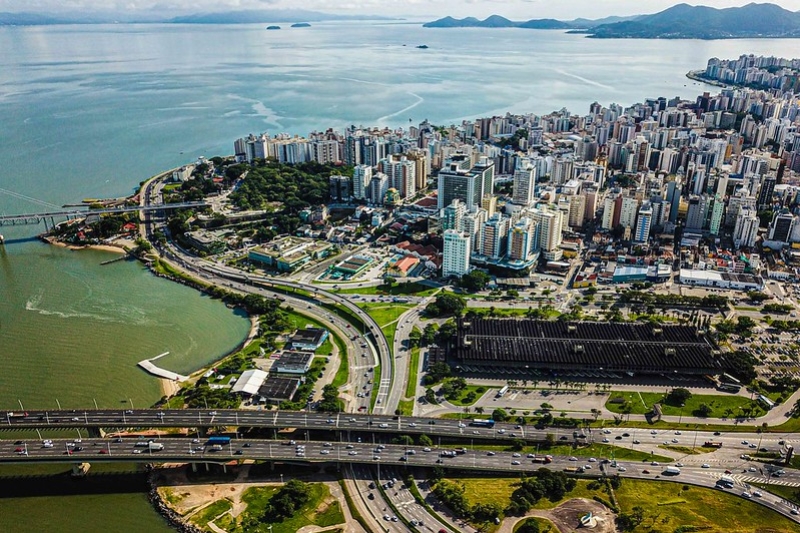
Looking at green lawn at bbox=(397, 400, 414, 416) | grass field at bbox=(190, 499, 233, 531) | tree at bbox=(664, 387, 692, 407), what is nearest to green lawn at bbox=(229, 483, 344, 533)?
grass field at bbox=(190, 499, 233, 531)

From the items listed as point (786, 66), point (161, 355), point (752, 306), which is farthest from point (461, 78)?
point (161, 355)

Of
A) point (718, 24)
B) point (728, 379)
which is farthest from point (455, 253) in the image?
point (718, 24)

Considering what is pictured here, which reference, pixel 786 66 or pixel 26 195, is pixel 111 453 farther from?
pixel 786 66

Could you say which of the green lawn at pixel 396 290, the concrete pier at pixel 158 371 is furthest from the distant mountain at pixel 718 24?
the concrete pier at pixel 158 371

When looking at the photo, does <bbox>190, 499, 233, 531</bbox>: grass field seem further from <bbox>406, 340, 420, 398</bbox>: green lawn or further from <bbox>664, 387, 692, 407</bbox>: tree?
<bbox>664, 387, 692, 407</bbox>: tree

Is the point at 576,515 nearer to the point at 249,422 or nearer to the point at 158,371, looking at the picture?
the point at 249,422
